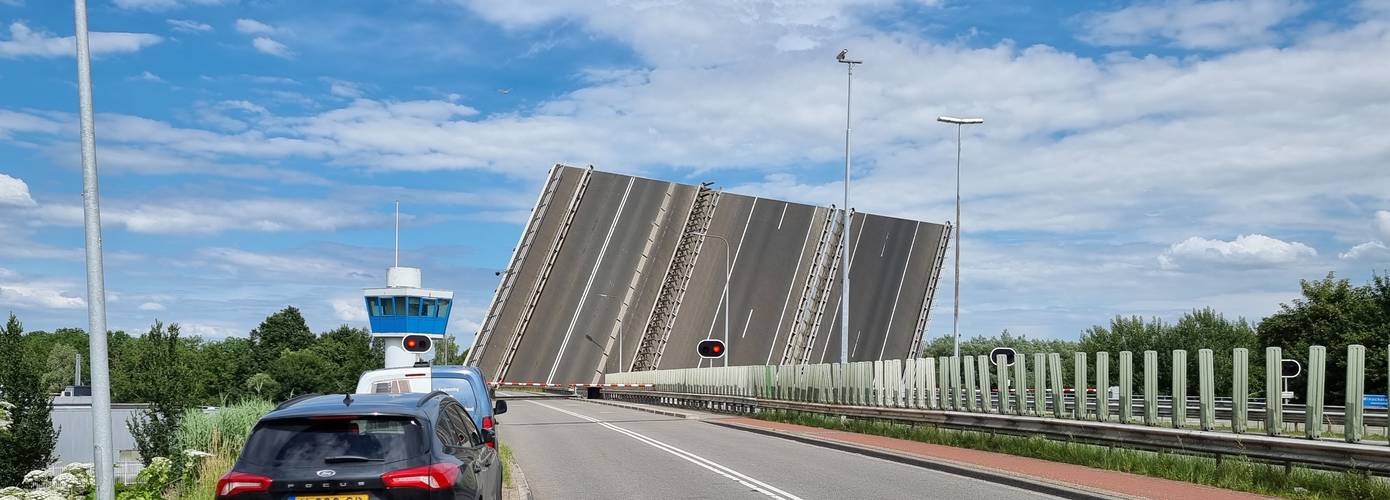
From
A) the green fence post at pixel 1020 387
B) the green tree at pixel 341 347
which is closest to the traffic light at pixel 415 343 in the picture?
the green fence post at pixel 1020 387

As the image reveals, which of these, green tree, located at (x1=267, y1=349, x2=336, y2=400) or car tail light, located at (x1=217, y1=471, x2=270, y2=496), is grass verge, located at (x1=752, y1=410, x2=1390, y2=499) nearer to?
car tail light, located at (x1=217, y1=471, x2=270, y2=496)

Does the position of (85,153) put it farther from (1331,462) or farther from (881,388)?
(881,388)

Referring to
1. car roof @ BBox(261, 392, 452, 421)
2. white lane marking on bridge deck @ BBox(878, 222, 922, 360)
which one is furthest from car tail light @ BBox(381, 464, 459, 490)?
white lane marking on bridge deck @ BBox(878, 222, 922, 360)

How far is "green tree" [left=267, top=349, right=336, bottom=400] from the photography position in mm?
102750

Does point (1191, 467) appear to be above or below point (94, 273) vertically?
below

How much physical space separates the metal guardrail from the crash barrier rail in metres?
0.02

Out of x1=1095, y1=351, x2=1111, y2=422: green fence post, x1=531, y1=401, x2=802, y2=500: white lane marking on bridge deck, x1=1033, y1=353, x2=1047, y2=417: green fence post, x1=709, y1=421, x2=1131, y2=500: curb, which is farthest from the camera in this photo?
x1=1033, y1=353, x2=1047, y2=417: green fence post

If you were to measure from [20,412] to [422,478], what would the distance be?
18300mm

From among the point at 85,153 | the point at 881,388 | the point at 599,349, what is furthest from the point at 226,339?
the point at 85,153

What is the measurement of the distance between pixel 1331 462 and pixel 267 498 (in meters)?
10.7

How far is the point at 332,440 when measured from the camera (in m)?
7.25

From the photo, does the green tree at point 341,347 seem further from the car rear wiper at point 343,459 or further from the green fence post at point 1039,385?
the car rear wiper at point 343,459

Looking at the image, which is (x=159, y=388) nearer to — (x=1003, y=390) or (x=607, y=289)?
Result: (x=1003, y=390)

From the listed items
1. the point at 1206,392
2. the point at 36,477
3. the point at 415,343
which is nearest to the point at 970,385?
the point at 1206,392
